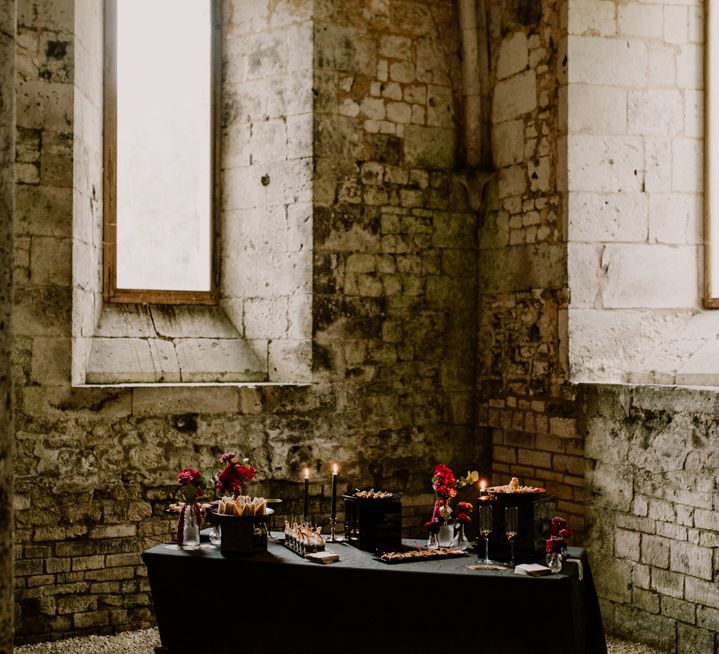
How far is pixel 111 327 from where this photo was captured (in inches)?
232

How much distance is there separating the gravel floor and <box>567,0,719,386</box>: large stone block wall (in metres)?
1.54

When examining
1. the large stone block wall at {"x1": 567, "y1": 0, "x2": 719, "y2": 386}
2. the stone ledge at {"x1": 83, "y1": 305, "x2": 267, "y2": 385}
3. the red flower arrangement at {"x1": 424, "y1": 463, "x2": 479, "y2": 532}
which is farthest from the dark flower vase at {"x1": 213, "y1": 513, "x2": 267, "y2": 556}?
the large stone block wall at {"x1": 567, "y1": 0, "x2": 719, "y2": 386}

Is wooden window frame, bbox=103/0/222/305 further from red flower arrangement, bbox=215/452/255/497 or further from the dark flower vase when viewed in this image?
the dark flower vase

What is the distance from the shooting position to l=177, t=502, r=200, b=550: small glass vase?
170 inches

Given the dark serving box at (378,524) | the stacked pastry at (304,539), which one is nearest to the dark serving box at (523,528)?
the dark serving box at (378,524)

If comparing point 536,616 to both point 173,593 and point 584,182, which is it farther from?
point 584,182

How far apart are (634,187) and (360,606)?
3202 mm

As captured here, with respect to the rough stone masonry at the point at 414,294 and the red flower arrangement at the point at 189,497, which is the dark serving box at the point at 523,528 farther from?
the red flower arrangement at the point at 189,497

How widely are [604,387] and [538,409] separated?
22.5 inches

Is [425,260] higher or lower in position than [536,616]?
higher

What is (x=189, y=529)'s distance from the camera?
4328 mm

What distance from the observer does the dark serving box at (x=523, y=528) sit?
13.3 feet

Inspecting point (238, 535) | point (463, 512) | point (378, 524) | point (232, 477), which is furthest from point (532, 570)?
point (232, 477)

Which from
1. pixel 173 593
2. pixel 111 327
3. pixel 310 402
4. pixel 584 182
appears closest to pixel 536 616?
pixel 173 593
